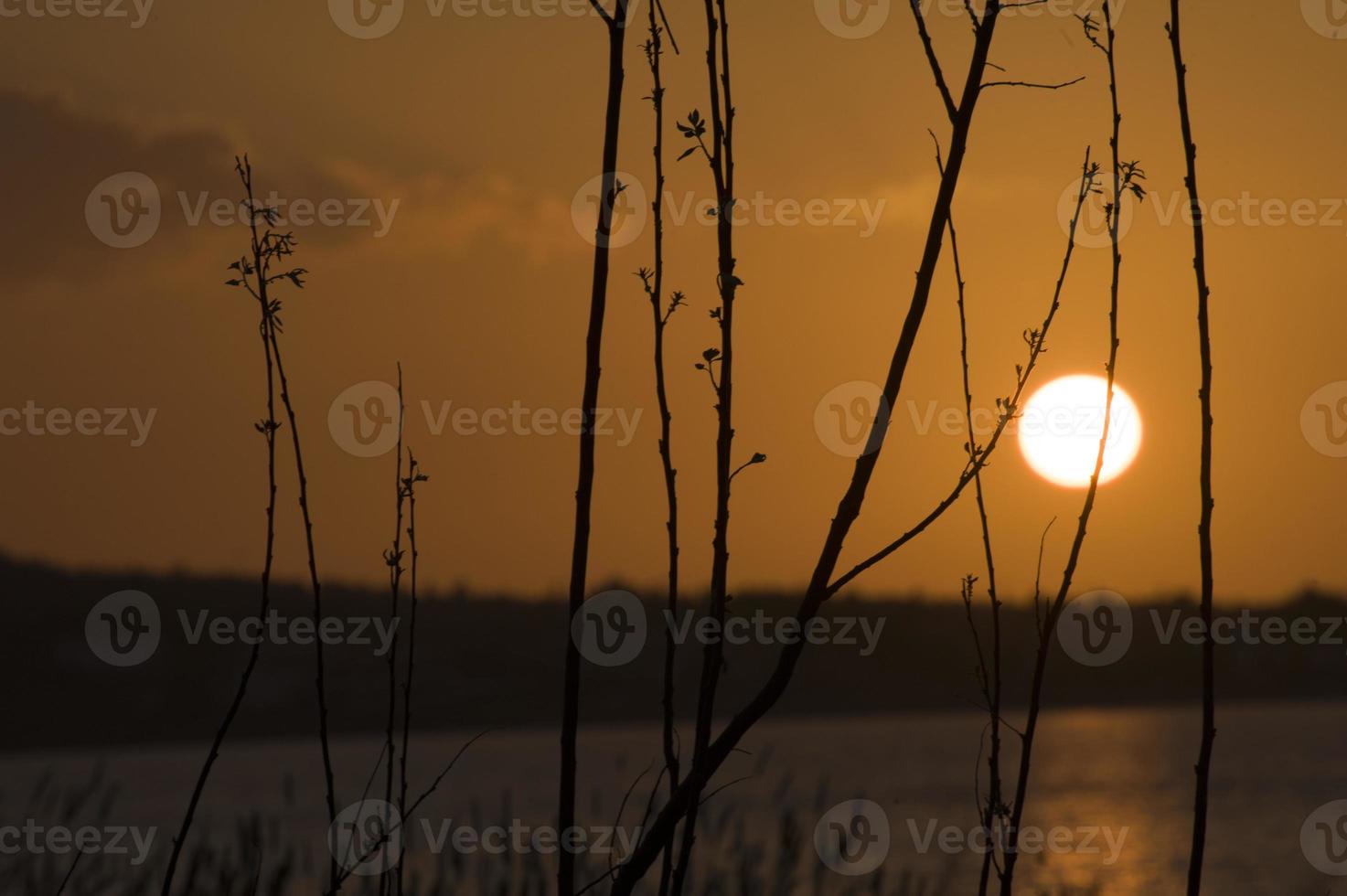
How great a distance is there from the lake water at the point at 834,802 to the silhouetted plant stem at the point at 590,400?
2.43 feet

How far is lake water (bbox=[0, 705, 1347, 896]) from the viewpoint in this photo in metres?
11.4

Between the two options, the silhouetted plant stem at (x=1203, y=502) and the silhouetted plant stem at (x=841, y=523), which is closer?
the silhouetted plant stem at (x=841, y=523)

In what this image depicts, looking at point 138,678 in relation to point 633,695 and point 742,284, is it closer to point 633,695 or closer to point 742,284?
point 633,695

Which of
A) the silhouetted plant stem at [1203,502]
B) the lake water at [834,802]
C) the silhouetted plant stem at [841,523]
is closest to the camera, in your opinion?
the silhouetted plant stem at [841,523]

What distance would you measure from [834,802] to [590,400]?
24.5 meters

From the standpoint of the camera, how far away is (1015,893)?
48.0 ft

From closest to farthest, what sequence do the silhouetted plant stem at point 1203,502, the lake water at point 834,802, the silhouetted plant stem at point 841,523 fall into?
the silhouetted plant stem at point 841,523, the silhouetted plant stem at point 1203,502, the lake water at point 834,802

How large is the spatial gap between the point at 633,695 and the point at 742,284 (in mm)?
99097

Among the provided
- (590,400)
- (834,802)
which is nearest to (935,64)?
(590,400)

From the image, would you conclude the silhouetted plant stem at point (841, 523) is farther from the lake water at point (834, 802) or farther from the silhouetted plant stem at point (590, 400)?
the lake water at point (834, 802)

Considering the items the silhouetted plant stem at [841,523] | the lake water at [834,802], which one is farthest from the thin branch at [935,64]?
the lake water at [834,802]

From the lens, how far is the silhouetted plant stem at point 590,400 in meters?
1.78

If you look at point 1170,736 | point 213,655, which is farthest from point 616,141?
point 213,655

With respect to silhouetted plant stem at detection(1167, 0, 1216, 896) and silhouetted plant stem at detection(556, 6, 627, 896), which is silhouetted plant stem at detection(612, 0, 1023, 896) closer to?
silhouetted plant stem at detection(556, 6, 627, 896)
